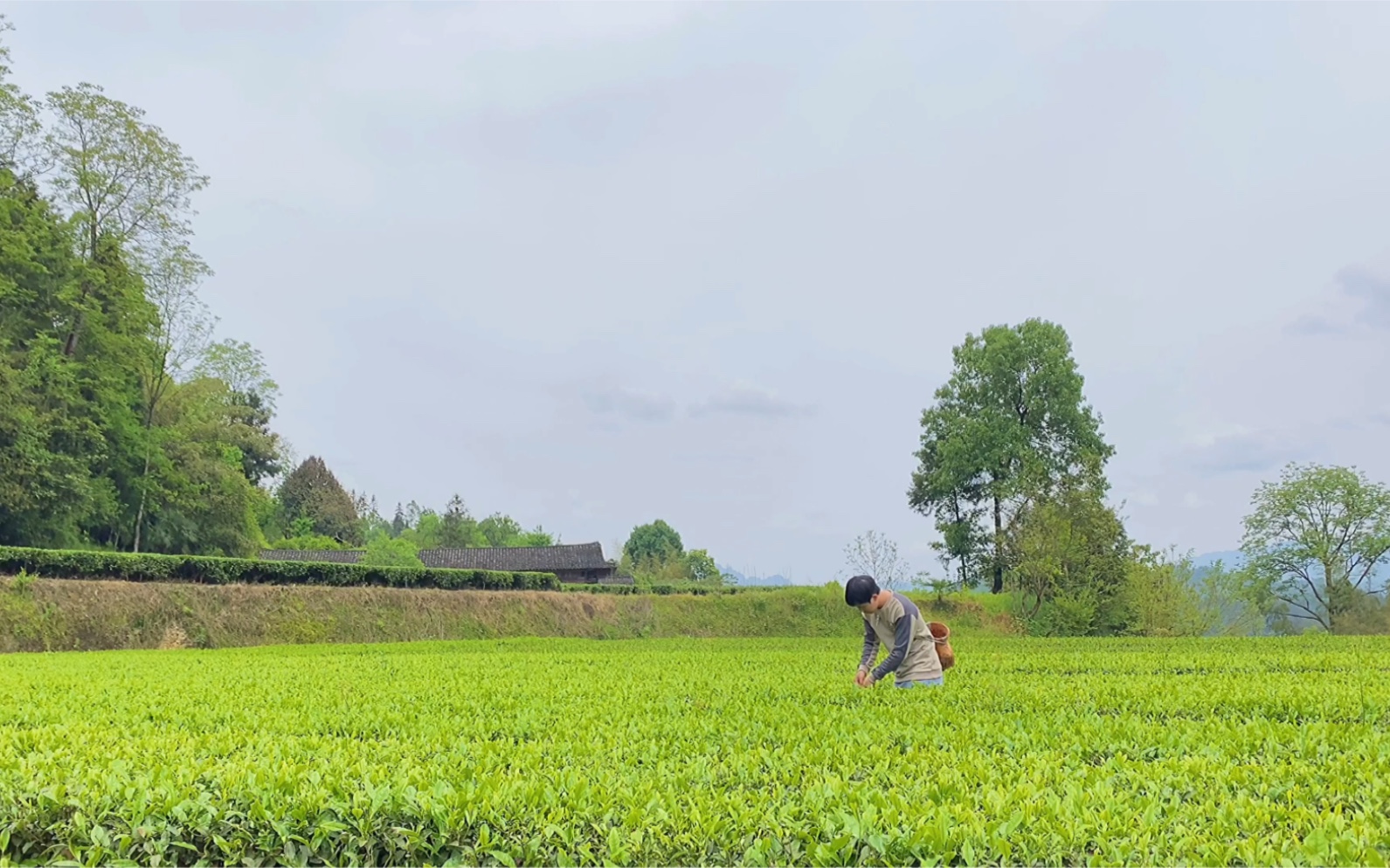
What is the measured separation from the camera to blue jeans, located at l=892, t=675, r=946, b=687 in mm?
7561

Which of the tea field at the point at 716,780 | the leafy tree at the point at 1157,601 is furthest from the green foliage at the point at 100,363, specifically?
the leafy tree at the point at 1157,601

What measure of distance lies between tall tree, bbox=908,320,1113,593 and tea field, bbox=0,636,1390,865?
111 ft

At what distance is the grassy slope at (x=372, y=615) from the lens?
72.5 feet

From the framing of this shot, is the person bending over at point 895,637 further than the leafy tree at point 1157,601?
No

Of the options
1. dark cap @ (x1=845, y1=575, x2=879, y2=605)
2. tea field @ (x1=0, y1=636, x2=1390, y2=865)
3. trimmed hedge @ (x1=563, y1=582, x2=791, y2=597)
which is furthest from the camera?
trimmed hedge @ (x1=563, y1=582, x2=791, y2=597)

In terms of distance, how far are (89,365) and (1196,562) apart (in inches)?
1765

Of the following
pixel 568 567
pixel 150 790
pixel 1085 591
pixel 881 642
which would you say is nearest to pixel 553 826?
pixel 150 790

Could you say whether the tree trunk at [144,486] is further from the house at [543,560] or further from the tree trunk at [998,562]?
the tree trunk at [998,562]

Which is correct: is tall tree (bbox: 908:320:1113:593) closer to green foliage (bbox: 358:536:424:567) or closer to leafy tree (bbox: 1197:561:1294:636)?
leafy tree (bbox: 1197:561:1294:636)

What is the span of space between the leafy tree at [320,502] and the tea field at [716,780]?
63534 mm

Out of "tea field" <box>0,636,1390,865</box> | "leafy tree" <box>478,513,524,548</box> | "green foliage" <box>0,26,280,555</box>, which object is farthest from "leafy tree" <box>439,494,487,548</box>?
"tea field" <box>0,636,1390,865</box>

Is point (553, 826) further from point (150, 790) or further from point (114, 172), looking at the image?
point (114, 172)

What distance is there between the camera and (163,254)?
35.3 meters

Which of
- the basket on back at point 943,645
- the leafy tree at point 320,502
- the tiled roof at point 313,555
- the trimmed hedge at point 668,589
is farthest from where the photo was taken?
the leafy tree at point 320,502
